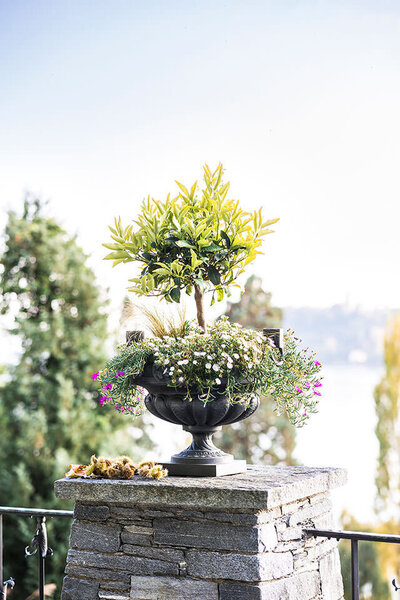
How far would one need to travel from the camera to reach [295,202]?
698cm

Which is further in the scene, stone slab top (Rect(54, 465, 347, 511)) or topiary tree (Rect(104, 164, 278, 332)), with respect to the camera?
topiary tree (Rect(104, 164, 278, 332))

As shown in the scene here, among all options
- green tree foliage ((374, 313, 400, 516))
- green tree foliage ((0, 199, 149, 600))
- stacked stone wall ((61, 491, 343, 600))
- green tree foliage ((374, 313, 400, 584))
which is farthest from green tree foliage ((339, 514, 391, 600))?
→ stacked stone wall ((61, 491, 343, 600))

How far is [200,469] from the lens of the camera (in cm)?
221

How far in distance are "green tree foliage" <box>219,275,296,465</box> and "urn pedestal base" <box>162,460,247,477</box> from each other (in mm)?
4859

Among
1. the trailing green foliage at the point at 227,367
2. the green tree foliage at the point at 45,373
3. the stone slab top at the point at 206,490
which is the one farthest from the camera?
the green tree foliage at the point at 45,373

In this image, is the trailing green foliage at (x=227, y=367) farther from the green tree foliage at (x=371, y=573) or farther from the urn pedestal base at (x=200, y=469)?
the green tree foliage at (x=371, y=573)

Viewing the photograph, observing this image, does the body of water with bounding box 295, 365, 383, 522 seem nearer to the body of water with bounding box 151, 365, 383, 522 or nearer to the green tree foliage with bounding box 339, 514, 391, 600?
the body of water with bounding box 151, 365, 383, 522

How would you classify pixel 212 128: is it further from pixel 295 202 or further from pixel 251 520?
pixel 251 520

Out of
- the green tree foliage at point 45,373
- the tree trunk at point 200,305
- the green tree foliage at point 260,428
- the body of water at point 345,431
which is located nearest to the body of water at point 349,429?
the body of water at point 345,431

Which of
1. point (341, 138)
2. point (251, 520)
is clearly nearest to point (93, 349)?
point (341, 138)

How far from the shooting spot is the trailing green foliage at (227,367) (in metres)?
2.14

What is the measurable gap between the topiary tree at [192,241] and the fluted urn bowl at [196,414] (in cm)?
28

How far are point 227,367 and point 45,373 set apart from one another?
4380 mm

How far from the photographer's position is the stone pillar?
191cm
